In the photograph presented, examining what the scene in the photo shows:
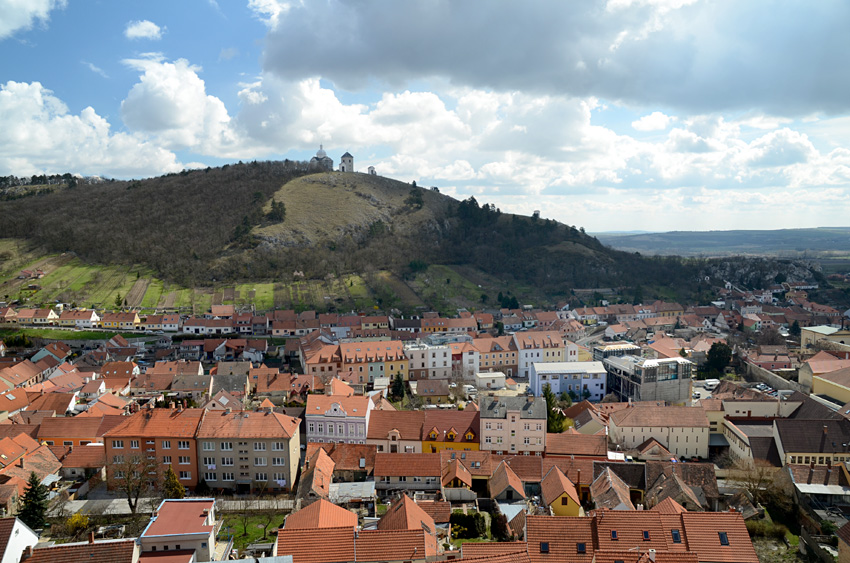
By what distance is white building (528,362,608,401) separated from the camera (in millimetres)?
48094

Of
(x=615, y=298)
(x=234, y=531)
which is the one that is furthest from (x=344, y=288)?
(x=234, y=531)

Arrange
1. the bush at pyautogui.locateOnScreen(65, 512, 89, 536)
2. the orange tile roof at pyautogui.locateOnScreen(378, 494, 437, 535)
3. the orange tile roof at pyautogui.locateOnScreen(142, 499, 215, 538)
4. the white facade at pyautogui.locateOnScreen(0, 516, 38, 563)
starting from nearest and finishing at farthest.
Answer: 1. the white facade at pyautogui.locateOnScreen(0, 516, 38, 563)
2. the orange tile roof at pyautogui.locateOnScreen(142, 499, 215, 538)
3. the orange tile roof at pyautogui.locateOnScreen(378, 494, 437, 535)
4. the bush at pyautogui.locateOnScreen(65, 512, 89, 536)

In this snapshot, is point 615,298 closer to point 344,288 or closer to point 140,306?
point 344,288

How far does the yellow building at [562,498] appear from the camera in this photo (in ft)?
82.6

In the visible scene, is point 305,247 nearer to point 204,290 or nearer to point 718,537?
point 204,290

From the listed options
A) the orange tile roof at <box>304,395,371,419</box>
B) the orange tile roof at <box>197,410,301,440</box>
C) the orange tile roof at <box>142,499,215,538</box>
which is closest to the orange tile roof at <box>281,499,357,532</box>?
the orange tile roof at <box>142,499,215,538</box>

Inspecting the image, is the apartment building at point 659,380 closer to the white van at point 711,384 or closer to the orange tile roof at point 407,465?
the white van at point 711,384

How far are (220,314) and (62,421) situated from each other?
3683cm

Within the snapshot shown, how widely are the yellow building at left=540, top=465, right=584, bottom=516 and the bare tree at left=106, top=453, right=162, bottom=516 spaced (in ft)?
60.5

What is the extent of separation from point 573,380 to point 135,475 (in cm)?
3370

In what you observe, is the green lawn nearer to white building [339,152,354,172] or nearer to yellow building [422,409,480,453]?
yellow building [422,409,480,453]

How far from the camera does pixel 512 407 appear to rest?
3328 cm

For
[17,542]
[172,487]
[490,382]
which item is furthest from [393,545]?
[490,382]

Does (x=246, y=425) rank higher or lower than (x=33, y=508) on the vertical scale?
higher
